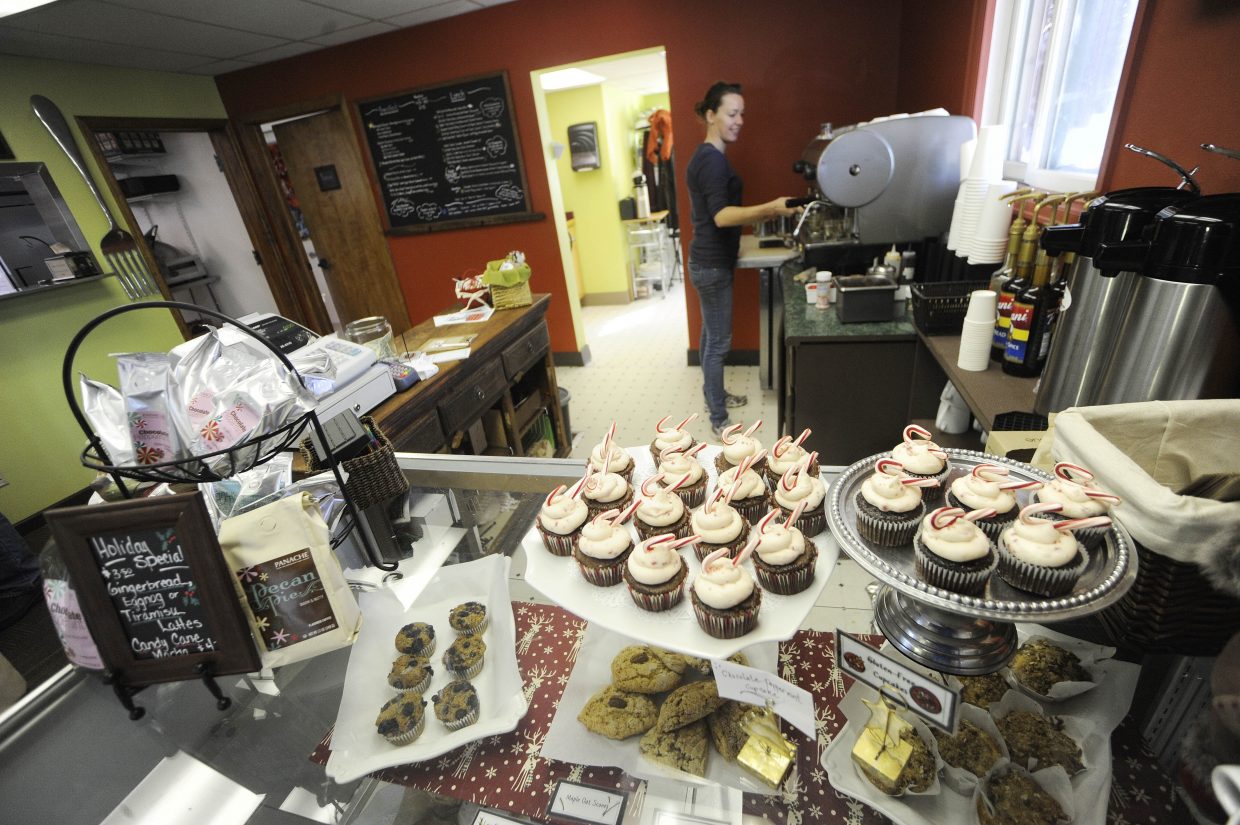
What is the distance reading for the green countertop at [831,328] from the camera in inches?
94.0

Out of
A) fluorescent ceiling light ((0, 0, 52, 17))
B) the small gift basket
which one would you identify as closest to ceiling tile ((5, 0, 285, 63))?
fluorescent ceiling light ((0, 0, 52, 17))

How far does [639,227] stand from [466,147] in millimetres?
3216

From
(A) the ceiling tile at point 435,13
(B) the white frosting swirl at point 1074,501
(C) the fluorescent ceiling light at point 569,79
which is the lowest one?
(B) the white frosting swirl at point 1074,501

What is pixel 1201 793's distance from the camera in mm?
544

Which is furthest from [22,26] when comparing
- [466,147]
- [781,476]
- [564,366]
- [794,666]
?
[794,666]

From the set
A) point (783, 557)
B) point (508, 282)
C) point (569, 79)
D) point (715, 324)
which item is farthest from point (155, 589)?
point (569, 79)

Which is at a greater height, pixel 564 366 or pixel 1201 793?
pixel 1201 793

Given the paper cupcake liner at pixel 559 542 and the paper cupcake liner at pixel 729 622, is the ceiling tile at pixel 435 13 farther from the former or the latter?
the paper cupcake liner at pixel 729 622

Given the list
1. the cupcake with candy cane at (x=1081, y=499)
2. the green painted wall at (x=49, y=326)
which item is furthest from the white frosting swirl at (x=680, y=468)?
the green painted wall at (x=49, y=326)

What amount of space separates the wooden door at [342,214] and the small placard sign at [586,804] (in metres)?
5.24

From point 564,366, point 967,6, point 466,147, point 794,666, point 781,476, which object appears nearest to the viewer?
point 794,666

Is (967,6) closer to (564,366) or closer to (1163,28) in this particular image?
(1163,28)

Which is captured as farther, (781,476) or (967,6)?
(967,6)

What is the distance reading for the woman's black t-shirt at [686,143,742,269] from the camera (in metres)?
3.03
